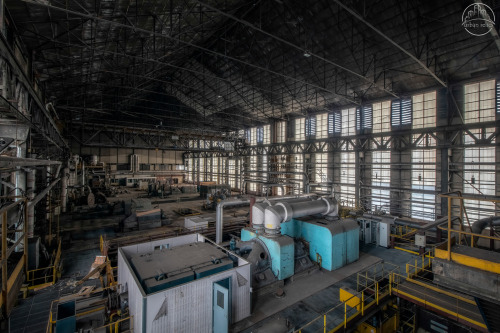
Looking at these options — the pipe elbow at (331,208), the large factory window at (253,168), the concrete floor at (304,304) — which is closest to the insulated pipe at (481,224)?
the concrete floor at (304,304)

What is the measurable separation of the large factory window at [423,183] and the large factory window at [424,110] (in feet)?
6.71

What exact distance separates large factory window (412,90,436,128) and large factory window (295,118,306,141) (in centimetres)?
1100

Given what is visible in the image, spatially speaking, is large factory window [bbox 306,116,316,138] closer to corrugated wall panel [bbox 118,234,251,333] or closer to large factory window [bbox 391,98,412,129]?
large factory window [bbox 391,98,412,129]

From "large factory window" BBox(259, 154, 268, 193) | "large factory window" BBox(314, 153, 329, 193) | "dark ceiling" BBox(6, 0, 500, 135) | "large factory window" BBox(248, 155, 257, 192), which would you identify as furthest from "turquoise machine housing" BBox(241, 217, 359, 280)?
"large factory window" BBox(248, 155, 257, 192)

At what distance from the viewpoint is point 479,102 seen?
16219mm

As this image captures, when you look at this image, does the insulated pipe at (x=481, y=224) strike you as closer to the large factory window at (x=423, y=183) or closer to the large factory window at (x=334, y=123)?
the large factory window at (x=423, y=183)

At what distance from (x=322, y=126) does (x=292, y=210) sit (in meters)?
17.1

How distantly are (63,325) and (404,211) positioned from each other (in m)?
21.9

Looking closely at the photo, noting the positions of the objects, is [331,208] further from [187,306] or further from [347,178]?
[347,178]

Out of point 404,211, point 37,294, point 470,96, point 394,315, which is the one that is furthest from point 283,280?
point 470,96

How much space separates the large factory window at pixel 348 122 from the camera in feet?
76.6

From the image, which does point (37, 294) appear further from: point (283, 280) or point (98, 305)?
point (283, 280)

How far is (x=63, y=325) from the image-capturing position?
6.82 m

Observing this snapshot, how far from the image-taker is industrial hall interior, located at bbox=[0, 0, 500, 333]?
7184mm
